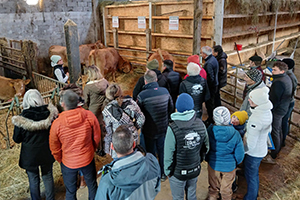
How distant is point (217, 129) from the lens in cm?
293

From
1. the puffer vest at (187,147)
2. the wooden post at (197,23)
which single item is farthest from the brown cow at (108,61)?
the puffer vest at (187,147)

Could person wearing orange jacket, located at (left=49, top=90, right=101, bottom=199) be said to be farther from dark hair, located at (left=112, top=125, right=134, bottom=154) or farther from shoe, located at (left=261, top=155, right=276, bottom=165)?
shoe, located at (left=261, top=155, right=276, bottom=165)

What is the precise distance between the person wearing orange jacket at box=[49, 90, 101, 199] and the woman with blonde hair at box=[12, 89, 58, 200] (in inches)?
7.5

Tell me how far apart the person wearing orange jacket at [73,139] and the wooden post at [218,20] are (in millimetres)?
5244

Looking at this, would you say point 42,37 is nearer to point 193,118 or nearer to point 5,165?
point 5,165

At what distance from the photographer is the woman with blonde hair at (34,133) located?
2.96 meters

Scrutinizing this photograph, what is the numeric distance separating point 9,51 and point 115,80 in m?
3.98

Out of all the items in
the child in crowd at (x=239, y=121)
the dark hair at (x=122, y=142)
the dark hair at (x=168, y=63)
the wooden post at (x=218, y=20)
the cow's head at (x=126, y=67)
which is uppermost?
the wooden post at (x=218, y=20)

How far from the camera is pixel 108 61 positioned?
9531mm

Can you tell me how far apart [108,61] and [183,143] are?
7297 mm

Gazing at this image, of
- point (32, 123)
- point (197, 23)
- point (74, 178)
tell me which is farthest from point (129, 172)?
point (197, 23)

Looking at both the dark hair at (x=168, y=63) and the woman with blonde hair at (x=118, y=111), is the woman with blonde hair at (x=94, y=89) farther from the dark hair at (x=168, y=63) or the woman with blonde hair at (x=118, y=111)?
the dark hair at (x=168, y=63)

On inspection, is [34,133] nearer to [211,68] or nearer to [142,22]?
[211,68]

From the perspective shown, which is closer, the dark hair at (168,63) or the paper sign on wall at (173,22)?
the dark hair at (168,63)
